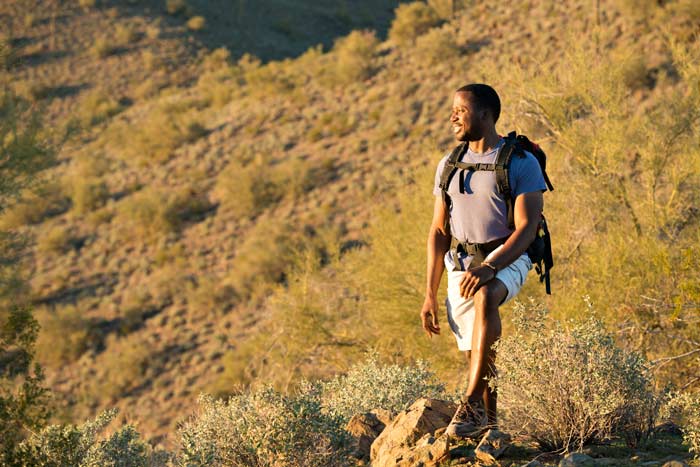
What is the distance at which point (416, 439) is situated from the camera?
4.27 m

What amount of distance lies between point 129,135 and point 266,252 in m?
12.7

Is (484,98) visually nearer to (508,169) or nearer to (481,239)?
(508,169)

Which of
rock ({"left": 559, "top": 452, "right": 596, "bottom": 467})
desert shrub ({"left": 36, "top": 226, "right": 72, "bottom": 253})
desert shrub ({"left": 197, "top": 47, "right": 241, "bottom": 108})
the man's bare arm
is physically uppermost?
the man's bare arm

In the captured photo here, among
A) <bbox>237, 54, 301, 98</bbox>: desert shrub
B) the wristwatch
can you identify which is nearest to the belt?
the wristwatch

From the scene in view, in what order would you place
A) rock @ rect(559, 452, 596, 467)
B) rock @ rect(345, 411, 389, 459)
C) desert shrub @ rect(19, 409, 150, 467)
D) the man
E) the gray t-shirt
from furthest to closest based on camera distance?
desert shrub @ rect(19, 409, 150, 467) < rock @ rect(345, 411, 389, 459) < the gray t-shirt < the man < rock @ rect(559, 452, 596, 467)

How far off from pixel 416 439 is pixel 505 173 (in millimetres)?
1482

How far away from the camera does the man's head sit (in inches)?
169

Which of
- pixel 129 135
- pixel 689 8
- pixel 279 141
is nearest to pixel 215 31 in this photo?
pixel 129 135

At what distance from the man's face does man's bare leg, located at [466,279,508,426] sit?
808 mm

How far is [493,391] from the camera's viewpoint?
13.8ft

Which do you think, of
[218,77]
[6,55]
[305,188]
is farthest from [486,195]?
[218,77]

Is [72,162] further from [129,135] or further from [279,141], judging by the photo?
[279,141]

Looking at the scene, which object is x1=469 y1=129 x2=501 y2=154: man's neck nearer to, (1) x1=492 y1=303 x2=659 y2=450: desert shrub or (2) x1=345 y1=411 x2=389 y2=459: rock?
(1) x1=492 y1=303 x2=659 y2=450: desert shrub

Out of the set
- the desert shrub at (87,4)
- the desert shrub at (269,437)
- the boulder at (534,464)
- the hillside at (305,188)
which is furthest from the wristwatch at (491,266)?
the desert shrub at (87,4)
